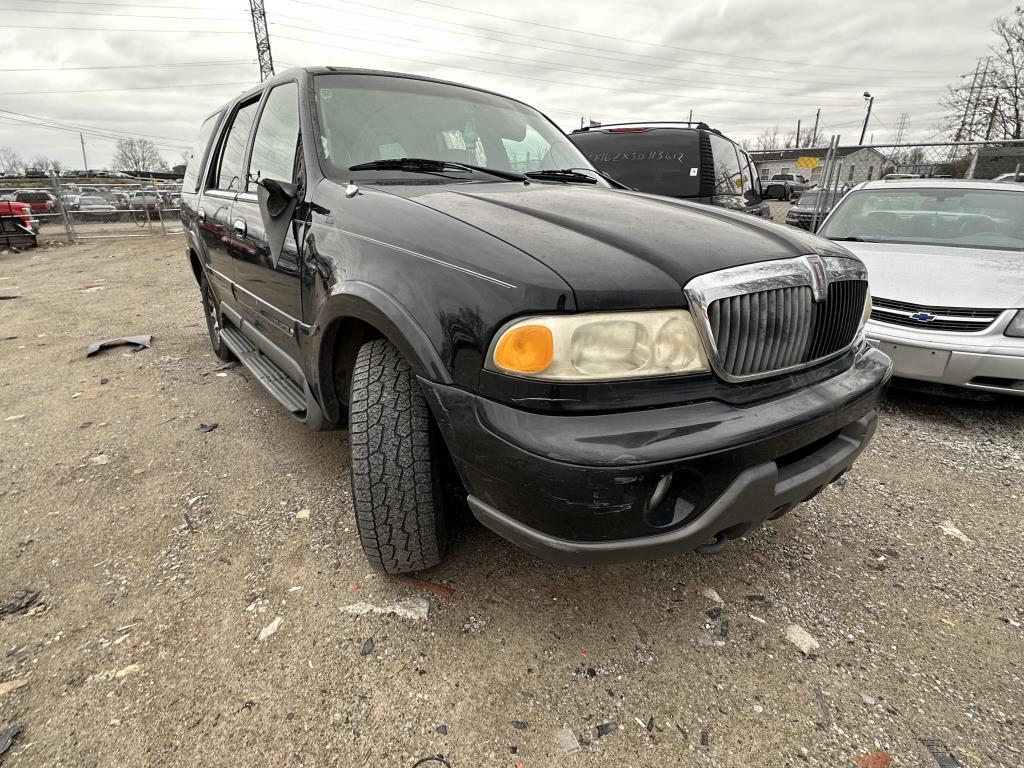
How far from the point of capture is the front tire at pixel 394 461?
168cm

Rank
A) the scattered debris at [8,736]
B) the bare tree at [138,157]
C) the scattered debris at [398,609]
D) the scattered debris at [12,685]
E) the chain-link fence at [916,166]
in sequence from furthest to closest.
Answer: the bare tree at [138,157] → the chain-link fence at [916,166] → the scattered debris at [398,609] → the scattered debris at [12,685] → the scattered debris at [8,736]

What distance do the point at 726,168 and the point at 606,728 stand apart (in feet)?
A: 18.9

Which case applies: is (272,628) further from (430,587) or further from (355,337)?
(355,337)

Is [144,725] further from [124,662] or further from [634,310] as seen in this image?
[634,310]

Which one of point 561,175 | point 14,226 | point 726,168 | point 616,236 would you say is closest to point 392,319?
point 616,236

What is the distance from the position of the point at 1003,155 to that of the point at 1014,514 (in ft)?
49.7

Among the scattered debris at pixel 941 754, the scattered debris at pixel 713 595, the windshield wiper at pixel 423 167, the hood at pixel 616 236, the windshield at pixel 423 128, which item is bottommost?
the scattered debris at pixel 941 754

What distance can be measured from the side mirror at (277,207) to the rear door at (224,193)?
84cm

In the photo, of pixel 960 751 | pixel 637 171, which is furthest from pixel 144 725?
pixel 637 171

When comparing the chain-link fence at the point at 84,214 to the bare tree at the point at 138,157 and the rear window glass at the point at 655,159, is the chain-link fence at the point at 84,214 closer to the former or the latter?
the rear window glass at the point at 655,159

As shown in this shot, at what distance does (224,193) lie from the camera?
124 inches

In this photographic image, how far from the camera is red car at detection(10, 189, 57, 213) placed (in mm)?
17797

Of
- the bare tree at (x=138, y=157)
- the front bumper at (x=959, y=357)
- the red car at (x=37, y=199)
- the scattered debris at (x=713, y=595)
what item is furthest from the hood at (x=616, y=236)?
the bare tree at (x=138, y=157)

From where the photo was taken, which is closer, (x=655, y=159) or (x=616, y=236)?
(x=616, y=236)
